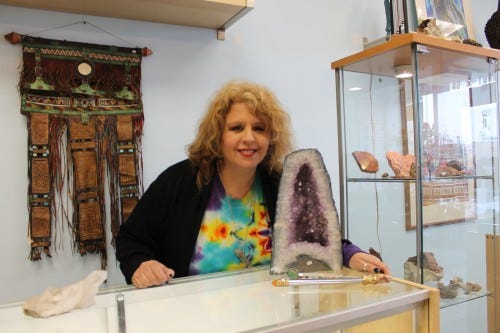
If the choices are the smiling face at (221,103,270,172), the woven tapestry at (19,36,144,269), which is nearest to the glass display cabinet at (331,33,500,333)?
the smiling face at (221,103,270,172)

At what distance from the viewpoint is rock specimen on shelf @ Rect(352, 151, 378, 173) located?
1575 millimetres

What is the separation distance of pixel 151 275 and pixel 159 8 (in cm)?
108

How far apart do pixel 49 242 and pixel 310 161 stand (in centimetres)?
108

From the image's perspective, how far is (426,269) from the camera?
143 cm

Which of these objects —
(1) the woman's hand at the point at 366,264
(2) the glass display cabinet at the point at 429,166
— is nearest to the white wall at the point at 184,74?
(2) the glass display cabinet at the point at 429,166

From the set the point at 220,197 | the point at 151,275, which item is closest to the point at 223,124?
the point at 220,197

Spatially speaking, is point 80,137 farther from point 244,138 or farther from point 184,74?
point 244,138

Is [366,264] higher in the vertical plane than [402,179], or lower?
lower

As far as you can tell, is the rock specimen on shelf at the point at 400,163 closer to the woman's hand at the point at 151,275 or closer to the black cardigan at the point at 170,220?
the black cardigan at the point at 170,220

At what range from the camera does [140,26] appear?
1.68 meters

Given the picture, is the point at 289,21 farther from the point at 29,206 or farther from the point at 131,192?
the point at 29,206

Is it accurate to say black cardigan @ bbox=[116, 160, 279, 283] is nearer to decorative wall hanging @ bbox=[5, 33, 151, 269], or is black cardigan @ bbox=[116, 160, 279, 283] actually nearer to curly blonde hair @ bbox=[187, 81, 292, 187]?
curly blonde hair @ bbox=[187, 81, 292, 187]

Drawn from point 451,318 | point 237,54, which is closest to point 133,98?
point 237,54

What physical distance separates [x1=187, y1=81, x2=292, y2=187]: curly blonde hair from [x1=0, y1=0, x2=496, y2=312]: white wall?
545mm
